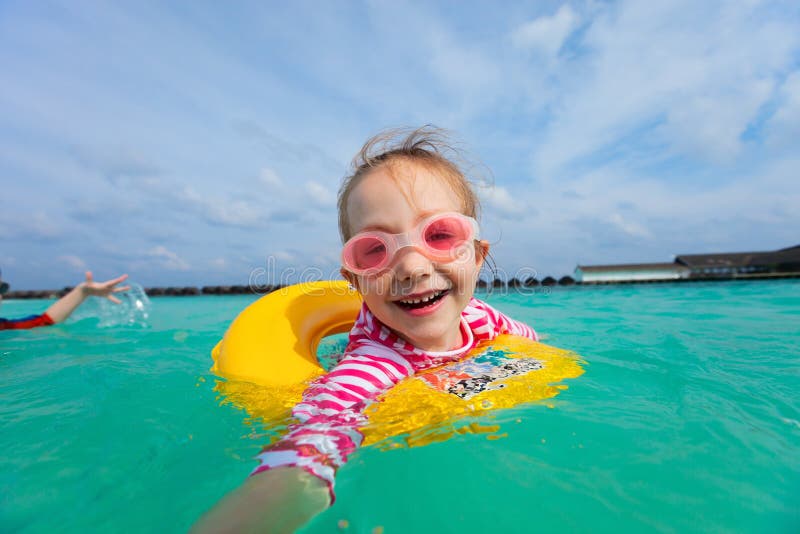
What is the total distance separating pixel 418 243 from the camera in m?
2.05

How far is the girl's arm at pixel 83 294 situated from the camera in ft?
20.1

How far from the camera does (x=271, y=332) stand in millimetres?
2902

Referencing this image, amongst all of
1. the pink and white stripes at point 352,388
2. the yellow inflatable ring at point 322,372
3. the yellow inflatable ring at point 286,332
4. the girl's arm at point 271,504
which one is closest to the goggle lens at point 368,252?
the pink and white stripes at point 352,388

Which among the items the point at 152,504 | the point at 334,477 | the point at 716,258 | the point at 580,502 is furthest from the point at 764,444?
the point at 716,258

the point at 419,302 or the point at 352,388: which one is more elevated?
the point at 419,302

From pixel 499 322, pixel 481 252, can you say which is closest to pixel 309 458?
pixel 481 252

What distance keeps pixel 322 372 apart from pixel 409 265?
1.03 meters

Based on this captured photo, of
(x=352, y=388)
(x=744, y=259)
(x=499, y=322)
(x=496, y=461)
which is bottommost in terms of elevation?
(x=496, y=461)

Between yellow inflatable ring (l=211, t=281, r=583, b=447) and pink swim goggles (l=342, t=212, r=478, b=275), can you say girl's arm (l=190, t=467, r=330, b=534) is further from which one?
pink swim goggles (l=342, t=212, r=478, b=275)

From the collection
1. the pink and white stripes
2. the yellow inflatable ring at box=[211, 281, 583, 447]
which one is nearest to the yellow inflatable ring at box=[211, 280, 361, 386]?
the yellow inflatable ring at box=[211, 281, 583, 447]

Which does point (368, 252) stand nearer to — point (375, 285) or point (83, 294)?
point (375, 285)

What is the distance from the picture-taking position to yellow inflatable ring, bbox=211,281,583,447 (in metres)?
1.68

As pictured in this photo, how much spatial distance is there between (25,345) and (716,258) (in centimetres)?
2696

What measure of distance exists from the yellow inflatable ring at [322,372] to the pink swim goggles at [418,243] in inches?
24.8
